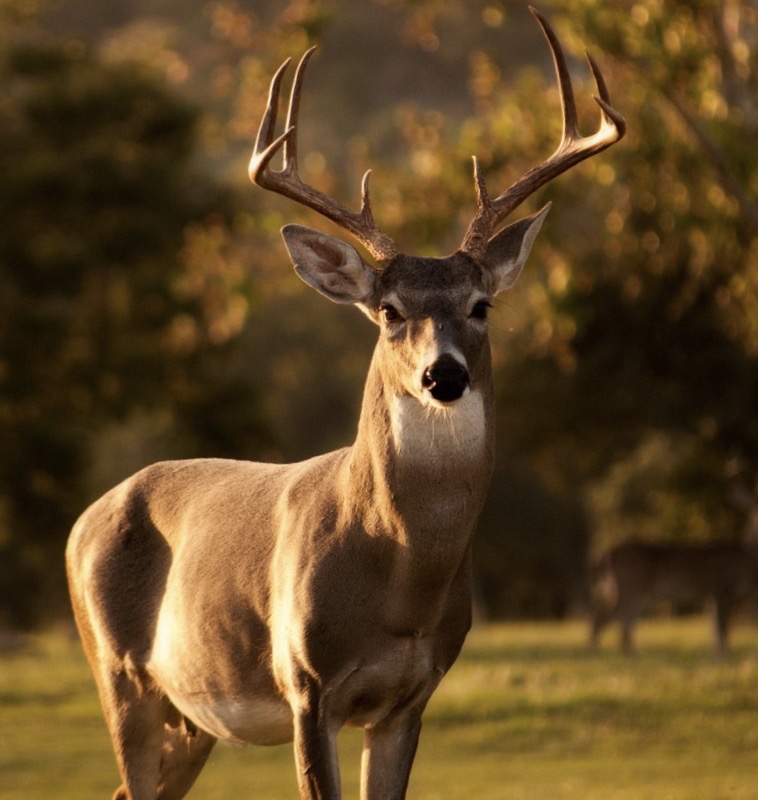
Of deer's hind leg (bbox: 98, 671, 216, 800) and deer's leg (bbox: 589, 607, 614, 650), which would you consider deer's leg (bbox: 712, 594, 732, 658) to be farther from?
deer's hind leg (bbox: 98, 671, 216, 800)

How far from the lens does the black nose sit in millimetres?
6438

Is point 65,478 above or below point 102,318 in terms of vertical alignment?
below

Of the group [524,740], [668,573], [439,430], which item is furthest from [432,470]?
[668,573]

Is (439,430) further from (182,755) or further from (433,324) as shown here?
(182,755)

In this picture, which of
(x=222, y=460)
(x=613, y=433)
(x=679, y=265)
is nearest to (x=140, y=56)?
(x=613, y=433)

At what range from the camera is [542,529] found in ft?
144

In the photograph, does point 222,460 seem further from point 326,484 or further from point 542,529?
point 542,529

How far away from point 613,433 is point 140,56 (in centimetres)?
1003

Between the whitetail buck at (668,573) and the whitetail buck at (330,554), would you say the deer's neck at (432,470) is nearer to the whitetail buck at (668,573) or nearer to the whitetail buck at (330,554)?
the whitetail buck at (330,554)

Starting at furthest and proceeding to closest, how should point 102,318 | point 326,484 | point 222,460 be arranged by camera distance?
1. point 102,318
2. point 222,460
3. point 326,484

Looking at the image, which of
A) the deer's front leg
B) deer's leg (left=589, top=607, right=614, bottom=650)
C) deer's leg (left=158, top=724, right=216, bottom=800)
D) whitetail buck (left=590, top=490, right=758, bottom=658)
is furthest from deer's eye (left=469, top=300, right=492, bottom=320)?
whitetail buck (left=590, top=490, right=758, bottom=658)

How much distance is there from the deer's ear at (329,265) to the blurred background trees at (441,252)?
2.71ft

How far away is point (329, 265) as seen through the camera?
23.8ft

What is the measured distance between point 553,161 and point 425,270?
1012mm
